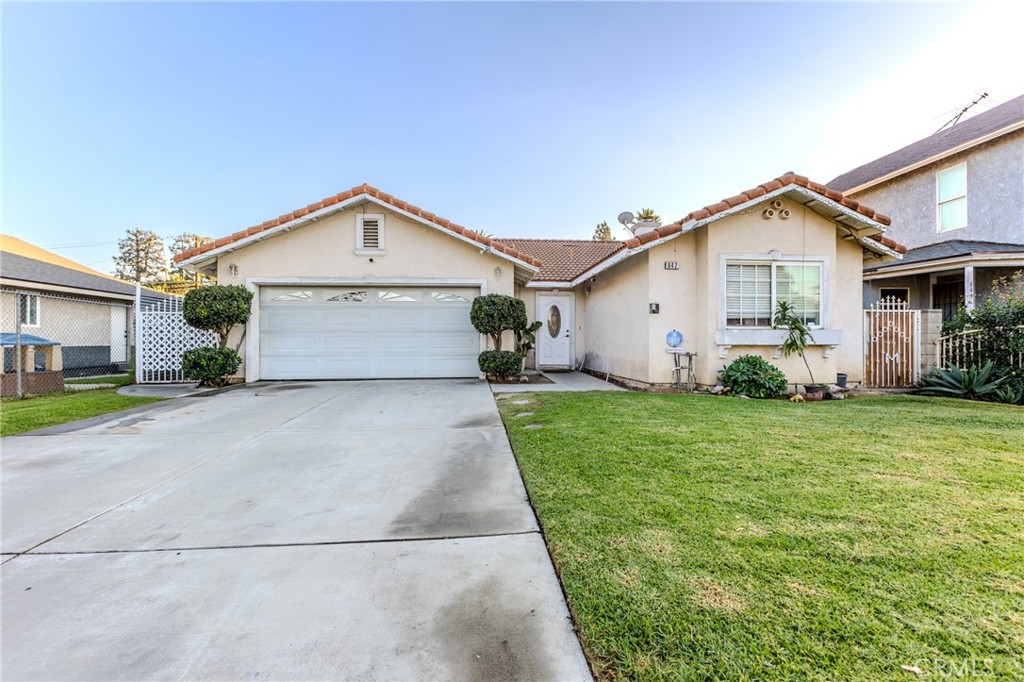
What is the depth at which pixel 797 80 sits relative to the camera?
37.4 ft

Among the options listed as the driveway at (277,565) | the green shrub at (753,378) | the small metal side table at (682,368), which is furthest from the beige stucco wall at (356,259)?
the driveway at (277,565)

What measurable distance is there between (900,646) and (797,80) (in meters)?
13.9

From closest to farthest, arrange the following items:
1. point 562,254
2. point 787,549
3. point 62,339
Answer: point 787,549 → point 62,339 → point 562,254

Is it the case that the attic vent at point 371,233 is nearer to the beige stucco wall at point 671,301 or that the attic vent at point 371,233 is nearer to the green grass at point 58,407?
the green grass at point 58,407

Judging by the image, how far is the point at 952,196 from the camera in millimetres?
12430

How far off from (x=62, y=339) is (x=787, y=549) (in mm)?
18819

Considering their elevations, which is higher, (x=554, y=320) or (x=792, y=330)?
(x=554, y=320)

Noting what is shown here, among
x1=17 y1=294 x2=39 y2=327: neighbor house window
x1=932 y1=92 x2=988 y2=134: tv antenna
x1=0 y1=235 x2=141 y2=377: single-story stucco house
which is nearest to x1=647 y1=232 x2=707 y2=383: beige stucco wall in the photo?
x1=932 y1=92 x2=988 y2=134: tv antenna

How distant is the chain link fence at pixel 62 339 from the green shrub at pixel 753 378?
1396 centimetres

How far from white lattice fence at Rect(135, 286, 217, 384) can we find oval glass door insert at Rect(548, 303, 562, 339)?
29.6ft

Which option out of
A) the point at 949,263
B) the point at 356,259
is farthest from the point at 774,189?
the point at 356,259

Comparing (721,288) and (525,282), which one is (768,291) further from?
(525,282)

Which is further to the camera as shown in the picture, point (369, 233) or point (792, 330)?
point (369, 233)

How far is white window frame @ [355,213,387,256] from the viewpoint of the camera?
34.8ft
